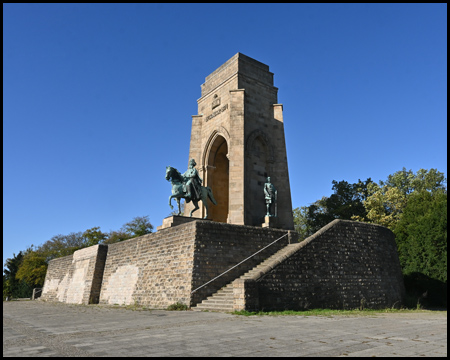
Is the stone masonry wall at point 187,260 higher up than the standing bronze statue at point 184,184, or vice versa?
the standing bronze statue at point 184,184

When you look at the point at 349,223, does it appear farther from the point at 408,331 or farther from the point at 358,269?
the point at 408,331

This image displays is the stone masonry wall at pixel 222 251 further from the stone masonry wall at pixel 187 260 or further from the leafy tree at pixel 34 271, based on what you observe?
the leafy tree at pixel 34 271

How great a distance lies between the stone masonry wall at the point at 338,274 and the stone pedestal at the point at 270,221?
4.49m

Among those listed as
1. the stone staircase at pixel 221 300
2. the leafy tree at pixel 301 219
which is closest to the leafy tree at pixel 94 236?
the leafy tree at pixel 301 219

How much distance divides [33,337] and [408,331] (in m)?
6.40

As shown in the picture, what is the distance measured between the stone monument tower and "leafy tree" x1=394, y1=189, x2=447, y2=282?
263 inches

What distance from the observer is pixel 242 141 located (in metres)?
19.7

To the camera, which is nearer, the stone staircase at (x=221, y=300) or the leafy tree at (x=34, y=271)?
the stone staircase at (x=221, y=300)

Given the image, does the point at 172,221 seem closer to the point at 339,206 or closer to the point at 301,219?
the point at 339,206

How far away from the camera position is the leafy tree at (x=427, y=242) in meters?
19.4

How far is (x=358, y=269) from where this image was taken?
14508mm

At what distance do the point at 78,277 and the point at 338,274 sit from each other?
13967 millimetres

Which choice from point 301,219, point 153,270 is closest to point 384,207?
point 301,219

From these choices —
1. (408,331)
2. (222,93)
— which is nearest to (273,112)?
(222,93)
